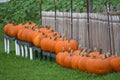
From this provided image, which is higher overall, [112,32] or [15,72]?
[112,32]

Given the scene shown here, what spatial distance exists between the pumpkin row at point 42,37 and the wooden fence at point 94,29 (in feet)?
2.07

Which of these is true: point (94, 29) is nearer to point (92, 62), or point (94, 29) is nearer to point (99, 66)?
point (92, 62)

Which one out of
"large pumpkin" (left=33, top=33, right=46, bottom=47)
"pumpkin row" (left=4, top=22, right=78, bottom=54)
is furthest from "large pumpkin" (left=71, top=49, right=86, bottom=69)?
"large pumpkin" (left=33, top=33, right=46, bottom=47)

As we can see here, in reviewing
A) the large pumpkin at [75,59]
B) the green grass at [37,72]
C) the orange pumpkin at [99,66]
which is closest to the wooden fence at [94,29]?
the large pumpkin at [75,59]

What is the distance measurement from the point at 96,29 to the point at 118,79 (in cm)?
379

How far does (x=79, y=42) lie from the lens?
663 inches

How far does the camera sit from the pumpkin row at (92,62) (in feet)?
42.1

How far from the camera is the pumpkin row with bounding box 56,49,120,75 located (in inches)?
505

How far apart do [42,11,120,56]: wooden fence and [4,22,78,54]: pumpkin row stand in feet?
2.07

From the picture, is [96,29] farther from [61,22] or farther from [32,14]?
[32,14]

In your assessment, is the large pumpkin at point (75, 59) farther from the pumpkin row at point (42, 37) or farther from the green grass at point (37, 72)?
the pumpkin row at point (42, 37)

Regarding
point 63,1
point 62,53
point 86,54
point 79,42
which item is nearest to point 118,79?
point 86,54

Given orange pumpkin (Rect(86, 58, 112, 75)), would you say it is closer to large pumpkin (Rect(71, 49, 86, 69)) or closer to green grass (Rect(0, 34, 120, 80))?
green grass (Rect(0, 34, 120, 80))

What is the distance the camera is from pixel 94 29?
15.5 m
